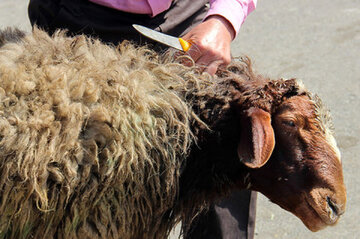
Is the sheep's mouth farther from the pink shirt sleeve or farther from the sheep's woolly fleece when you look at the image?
the pink shirt sleeve

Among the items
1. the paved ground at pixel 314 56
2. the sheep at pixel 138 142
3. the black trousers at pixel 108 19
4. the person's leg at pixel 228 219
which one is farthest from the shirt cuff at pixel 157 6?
the paved ground at pixel 314 56

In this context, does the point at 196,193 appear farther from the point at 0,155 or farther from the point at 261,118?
the point at 0,155

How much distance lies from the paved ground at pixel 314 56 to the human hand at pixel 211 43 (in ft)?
5.47

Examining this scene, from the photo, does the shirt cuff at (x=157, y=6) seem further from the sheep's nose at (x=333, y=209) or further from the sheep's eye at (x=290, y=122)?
the sheep's nose at (x=333, y=209)

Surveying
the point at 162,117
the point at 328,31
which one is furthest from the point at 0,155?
the point at 328,31

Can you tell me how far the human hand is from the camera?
2387 millimetres

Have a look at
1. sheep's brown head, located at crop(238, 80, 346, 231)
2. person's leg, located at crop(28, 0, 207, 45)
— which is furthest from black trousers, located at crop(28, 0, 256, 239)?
sheep's brown head, located at crop(238, 80, 346, 231)

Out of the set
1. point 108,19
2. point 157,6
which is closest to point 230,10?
point 157,6

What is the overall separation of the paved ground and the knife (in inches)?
71.2

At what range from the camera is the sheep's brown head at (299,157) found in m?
2.15

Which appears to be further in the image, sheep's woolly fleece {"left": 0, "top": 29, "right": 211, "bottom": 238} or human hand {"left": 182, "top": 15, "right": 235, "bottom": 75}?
human hand {"left": 182, "top": 15, "right": 235, "bottom": 75}

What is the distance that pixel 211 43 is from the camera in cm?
239

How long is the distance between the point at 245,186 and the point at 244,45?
158 inches

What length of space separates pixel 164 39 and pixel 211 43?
0.20 meters
